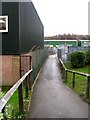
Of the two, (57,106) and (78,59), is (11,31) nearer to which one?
(78,59)

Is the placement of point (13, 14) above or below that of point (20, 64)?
above

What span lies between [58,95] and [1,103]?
6.37m

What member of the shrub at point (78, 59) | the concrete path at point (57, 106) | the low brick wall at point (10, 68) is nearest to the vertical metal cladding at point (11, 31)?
the low brick wall at point (10, 68)

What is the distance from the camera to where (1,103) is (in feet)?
13.1

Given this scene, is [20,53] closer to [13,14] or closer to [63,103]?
[13,14]

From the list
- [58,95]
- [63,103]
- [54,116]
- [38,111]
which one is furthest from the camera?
[58,95]

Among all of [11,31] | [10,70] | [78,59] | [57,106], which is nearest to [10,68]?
[10,70]

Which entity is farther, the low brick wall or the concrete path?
the low brick wall

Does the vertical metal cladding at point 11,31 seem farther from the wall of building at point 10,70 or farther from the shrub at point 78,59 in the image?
the shrub at point 78,59

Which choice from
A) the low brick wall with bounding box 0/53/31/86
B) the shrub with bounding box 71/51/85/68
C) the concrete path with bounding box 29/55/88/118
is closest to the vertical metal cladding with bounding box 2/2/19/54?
the low brick wall with bounding box 0/53/31/86

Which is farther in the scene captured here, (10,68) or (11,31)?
(10,68)

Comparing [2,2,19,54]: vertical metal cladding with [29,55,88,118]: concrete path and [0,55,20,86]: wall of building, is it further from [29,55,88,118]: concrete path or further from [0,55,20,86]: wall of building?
[29,55,88,118]: concrete path

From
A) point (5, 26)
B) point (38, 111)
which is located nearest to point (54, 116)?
point (38, 111)

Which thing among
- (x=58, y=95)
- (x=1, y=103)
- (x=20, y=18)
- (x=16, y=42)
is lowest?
(x=58, y=95)
